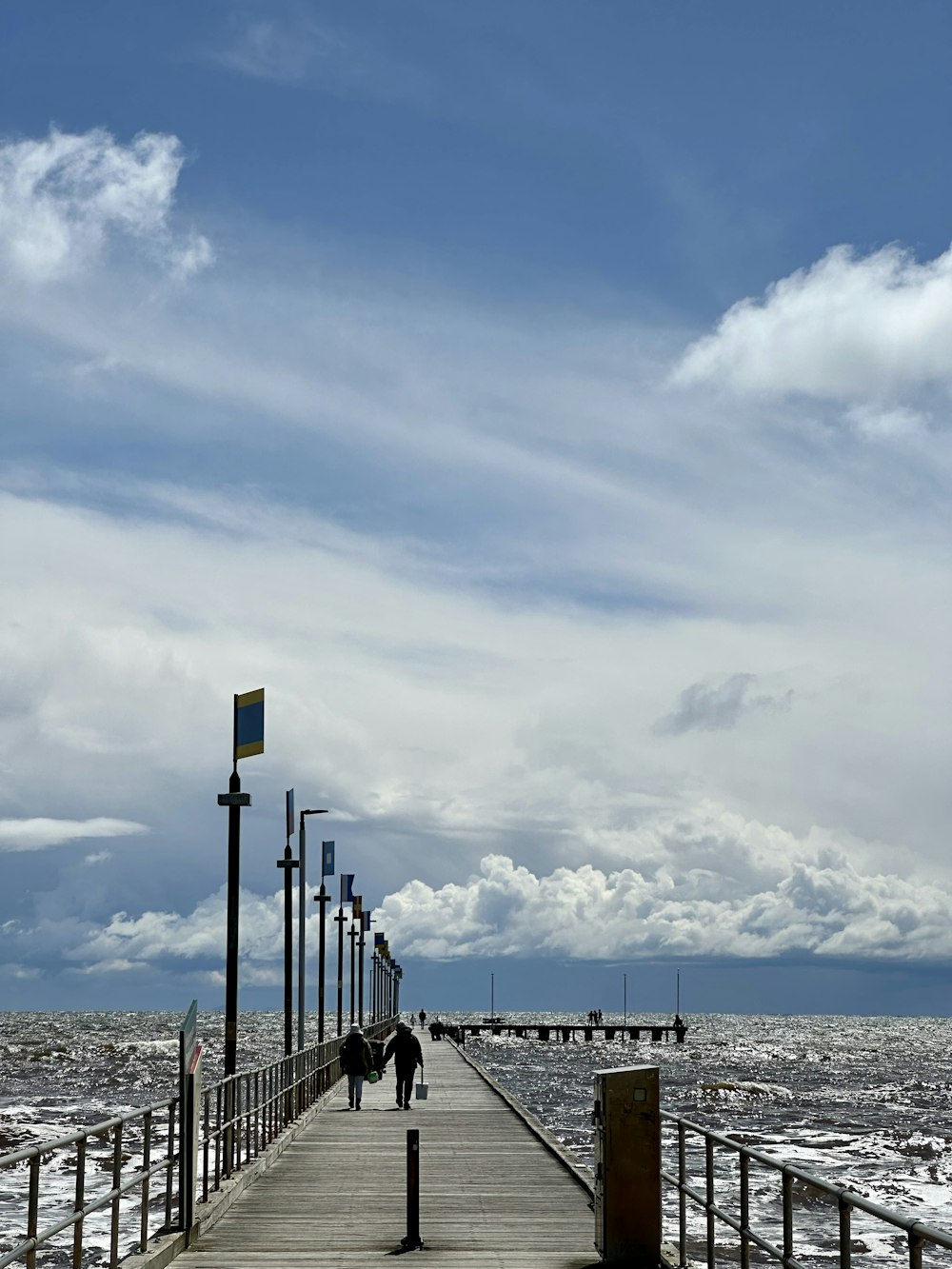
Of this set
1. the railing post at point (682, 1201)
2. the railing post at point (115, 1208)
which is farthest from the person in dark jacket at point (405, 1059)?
the railing post at point (115, 1208)

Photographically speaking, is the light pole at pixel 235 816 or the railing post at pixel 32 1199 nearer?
the railing post at pixel 32 1199

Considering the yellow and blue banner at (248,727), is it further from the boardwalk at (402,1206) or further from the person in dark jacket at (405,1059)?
the person in dark jacket at (405,1059)

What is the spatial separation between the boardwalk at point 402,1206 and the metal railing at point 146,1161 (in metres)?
0.53

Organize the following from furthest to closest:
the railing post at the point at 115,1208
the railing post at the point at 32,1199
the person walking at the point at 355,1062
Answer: the person walking at the point at 355,1062, the railing post at the point at 115,1208, the railing post at the point at 32,1199

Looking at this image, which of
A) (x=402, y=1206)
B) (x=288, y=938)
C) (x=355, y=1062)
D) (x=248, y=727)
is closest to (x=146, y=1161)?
(x=402, y=1206)

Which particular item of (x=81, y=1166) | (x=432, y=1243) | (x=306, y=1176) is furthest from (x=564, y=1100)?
(x=81, y=1166)

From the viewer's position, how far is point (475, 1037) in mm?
158000

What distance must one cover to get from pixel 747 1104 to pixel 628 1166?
57639mm

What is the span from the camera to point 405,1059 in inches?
1110

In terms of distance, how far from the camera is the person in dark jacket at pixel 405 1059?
27188 millimetres

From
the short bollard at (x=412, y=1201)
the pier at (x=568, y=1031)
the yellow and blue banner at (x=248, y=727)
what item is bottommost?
the pier at (x=568, y=1031)

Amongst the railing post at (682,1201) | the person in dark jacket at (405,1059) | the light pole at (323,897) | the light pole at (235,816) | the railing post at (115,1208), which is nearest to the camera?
the railing post at (115,1208)

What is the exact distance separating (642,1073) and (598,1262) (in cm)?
154

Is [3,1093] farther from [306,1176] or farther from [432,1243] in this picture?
[432,1243]
